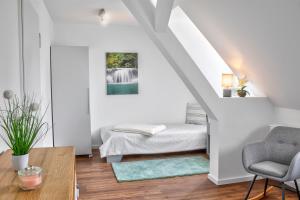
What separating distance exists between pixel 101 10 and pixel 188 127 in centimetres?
270

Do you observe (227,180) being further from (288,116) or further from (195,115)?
(195,115)

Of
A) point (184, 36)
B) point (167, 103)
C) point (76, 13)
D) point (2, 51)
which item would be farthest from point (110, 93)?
point (2, 51)

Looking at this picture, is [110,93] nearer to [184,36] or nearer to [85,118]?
[85,118]

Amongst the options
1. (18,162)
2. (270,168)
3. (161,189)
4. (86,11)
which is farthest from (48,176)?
(86,11)

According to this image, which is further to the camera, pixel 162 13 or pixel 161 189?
pixel 161 189

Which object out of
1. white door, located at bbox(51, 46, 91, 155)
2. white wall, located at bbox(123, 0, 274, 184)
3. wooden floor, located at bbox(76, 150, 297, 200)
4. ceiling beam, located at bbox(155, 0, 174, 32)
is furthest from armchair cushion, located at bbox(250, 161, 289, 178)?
white door, located at bbox(51, 46, 91, 155)

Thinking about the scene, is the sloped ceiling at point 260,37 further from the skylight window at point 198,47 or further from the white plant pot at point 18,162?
the white plant pot at point 18,162

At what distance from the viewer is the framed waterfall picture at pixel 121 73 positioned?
5535 mm

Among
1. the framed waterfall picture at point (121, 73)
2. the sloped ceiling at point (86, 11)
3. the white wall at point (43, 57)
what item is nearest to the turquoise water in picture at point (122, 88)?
the framed waterfall picture at point (121, 73)

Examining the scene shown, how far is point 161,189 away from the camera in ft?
11.4

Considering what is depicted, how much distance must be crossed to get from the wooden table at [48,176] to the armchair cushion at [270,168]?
2.03 m

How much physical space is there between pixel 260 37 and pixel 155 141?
265cm

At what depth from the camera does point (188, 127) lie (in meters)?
5.29

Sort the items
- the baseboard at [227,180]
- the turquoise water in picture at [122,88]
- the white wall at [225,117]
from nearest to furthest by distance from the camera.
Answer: the white wall at [225,117] → the baseboard at [227,180] → the turquoise water in picture at [122,88]
